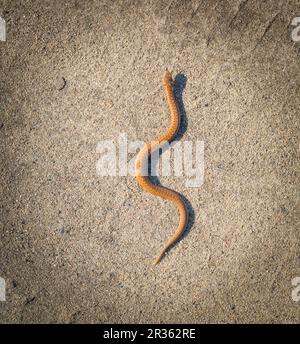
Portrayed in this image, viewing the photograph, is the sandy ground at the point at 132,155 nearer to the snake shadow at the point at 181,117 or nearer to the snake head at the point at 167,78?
the snake shadow at the point at 181,117

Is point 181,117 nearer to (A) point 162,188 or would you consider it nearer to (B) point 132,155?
(B) point 132,155

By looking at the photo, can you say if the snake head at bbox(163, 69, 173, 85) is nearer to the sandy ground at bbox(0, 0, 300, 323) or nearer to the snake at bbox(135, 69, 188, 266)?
the snake at bbox(135, 69, 188, 266)

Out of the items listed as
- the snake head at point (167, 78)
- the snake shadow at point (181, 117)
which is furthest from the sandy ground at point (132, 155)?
the snake head at point (167, 78)

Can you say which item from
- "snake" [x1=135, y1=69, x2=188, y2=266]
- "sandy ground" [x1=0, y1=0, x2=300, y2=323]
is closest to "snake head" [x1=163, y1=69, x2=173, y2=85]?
"snake" [x1=135, y1=69, x2=188, y2=266]

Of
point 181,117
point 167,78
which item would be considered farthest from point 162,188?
point 167,78

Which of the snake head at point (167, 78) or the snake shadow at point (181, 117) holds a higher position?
the snake head at point (167, 78)
